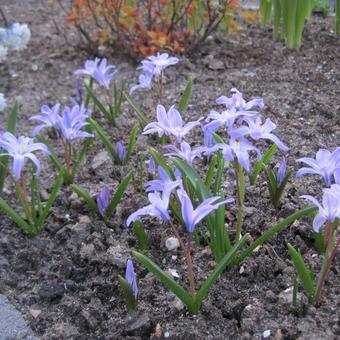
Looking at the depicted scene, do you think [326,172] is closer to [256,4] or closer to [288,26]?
[288,26]

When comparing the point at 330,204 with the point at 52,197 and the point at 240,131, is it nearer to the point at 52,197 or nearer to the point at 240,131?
the point at 240,131

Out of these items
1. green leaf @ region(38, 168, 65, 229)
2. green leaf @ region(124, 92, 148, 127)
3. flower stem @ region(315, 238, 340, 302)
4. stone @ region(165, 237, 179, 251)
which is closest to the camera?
flower stem @ region(315, 238, 340, 302)

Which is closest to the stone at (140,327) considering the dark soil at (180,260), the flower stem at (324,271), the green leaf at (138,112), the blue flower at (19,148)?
the dark soil at (180,260)

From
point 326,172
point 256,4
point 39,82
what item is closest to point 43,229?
point 326,172

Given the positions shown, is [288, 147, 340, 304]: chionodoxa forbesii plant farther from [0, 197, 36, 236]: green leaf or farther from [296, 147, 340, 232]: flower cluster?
[0, 197, 36, 236]: green leaf

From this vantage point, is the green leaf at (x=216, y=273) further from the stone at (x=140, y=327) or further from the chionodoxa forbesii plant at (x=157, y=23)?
the chionodoxa forbesii plant at (x=157, y=23)

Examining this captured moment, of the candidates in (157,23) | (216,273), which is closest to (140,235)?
(216,273)

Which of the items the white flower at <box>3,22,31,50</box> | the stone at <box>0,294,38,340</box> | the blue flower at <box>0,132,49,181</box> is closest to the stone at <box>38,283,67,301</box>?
the stone at <box>0,294,38,340</box>
